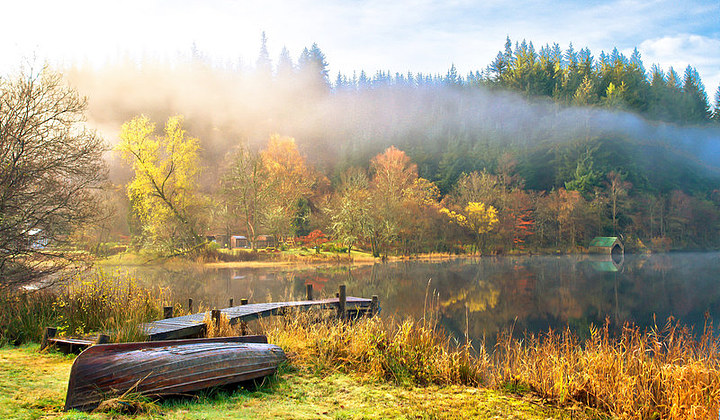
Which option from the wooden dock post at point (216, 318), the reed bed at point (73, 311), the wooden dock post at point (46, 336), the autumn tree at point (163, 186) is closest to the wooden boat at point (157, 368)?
the reed bed at point (73, 311)

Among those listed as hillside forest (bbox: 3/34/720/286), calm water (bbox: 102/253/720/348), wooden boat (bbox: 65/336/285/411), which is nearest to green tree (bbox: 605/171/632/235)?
hillside forest (bbox: 3/34/720/286)

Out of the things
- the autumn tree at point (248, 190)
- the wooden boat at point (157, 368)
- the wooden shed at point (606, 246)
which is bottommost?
the wooden shed at point (606, 246)

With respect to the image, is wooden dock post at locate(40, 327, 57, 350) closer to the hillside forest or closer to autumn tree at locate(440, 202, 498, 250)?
the hillside forest

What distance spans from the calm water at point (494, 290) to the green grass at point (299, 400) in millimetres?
5554

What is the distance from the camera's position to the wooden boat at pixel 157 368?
521 centimetres

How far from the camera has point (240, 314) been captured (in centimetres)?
1186

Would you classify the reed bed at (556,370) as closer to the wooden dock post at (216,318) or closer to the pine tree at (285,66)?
the wooden dock post at (216,318)

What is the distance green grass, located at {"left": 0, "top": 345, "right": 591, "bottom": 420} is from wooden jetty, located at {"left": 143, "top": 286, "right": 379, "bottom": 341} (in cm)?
189

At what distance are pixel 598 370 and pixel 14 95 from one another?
13.9 meters

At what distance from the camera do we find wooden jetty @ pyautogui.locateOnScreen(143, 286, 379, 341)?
31.4 feet

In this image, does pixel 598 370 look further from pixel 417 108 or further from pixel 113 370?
pixel 417 108

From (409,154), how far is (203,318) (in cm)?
6701

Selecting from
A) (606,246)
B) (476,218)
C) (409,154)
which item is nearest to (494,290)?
(476,218)

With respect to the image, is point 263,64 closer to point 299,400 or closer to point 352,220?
point 352,220
